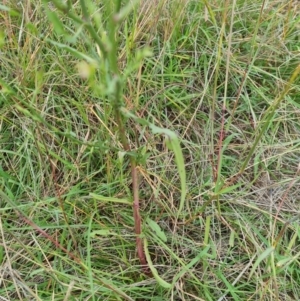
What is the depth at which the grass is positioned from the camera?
100 centimetres

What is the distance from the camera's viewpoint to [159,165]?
3.67 feet

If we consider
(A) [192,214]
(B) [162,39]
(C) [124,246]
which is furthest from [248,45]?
(C) [124,246]

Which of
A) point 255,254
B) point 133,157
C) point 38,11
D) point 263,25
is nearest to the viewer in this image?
point 133,157

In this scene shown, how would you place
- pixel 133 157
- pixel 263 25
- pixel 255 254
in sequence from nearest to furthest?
pixel 133 157 < pixel 255 254 < pixel 263 25

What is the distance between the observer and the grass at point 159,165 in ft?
3.29

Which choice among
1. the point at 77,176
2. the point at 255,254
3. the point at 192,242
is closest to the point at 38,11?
the point at 77,176

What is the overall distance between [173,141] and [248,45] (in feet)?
2.72

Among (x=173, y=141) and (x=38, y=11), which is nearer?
(x=173, y=141)

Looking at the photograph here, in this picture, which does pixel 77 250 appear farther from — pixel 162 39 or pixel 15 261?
pixel 162 39

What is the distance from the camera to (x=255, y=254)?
102cm

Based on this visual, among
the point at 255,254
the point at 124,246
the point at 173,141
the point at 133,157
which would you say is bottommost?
the point at 255,254

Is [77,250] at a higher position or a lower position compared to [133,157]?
lower

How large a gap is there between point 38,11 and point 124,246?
67 cm

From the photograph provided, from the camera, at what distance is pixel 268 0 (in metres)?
1.35
